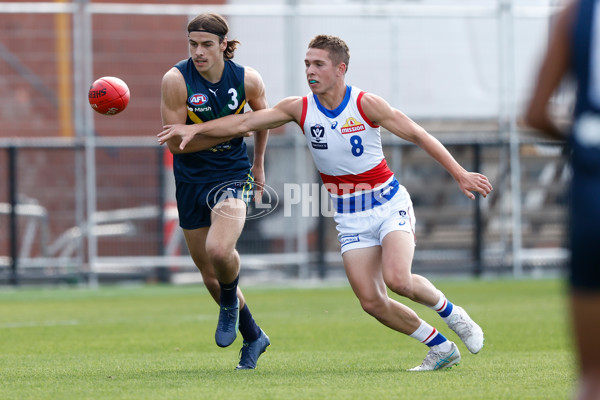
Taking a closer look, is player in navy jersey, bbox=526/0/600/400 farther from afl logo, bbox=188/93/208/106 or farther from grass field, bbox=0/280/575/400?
afl logo, bbox=188/93/208/106

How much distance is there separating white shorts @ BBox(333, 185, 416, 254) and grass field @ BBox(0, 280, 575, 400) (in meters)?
0.83

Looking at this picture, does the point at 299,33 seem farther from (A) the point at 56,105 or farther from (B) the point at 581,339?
(B) the point at 581,339

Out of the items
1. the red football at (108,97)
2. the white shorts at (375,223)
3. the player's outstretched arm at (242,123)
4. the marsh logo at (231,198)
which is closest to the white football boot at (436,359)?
the white shorts at (375,223)

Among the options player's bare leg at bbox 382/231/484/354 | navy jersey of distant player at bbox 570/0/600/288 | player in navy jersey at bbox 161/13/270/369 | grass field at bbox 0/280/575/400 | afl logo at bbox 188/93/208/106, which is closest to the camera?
navy jersey of distant player at bbox 570/0/600/288

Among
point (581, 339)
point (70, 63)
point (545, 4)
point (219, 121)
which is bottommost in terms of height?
point (581, 339)

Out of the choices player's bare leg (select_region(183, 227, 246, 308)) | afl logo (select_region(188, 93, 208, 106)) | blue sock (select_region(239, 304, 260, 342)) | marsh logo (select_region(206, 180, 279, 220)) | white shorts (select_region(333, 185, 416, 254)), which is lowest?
blue sock (select_region(239, 304, 260, 342))

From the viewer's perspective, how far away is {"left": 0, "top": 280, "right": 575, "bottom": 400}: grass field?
5785 mm

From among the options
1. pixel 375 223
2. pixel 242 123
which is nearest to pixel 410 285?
pixel 375 223

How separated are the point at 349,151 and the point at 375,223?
499mm

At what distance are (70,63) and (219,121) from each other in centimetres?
1088

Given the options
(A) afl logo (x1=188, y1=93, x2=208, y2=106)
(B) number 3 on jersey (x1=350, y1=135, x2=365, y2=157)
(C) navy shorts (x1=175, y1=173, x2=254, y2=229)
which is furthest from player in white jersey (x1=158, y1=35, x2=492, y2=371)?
(C) navy shorts (x1=175, y1=173, x2=254, y2=229)

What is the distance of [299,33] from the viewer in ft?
58.6

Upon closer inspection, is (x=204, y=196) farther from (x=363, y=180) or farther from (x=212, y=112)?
(x=363, y=180)

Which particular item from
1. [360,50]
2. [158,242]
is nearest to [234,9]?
[360,50]
